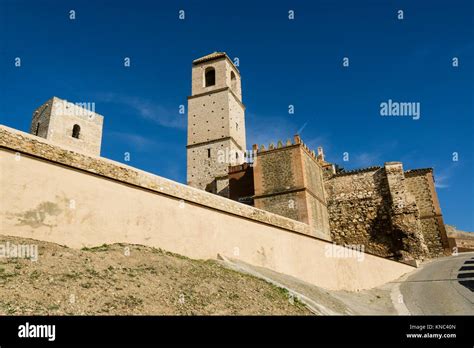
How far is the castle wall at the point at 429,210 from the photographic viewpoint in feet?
88.7

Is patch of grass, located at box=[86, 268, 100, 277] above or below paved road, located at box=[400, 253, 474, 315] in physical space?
above

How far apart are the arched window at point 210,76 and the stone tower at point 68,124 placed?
11.8 m

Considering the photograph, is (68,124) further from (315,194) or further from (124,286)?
(124,286)

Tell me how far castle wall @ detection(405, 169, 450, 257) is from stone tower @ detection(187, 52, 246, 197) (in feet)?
50.6

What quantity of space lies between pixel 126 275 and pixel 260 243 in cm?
709

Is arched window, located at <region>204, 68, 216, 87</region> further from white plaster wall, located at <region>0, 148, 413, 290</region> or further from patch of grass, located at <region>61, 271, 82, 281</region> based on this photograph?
patch of grass, located at <region>61, 271, 82, 281</region>

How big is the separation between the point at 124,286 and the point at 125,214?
3.39 meters

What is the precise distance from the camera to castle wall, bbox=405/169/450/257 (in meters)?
27.0

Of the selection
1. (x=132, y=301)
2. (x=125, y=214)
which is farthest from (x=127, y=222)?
(x=132, y=301)

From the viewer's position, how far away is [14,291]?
5.98 meters

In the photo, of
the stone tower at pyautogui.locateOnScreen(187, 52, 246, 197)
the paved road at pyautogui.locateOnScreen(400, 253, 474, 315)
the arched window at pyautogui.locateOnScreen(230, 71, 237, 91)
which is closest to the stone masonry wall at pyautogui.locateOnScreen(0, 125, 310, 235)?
the paved road at pyautogui.locateOnScreen(400, 253, 474, 315)

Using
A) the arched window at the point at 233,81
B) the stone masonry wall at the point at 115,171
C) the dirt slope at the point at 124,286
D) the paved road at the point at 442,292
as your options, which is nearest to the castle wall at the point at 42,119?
the arched window at the point at 233,81
